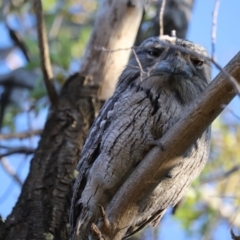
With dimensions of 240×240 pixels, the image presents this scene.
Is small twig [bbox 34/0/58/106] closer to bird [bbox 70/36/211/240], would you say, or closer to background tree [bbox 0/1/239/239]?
background tree [bbox 0/1/239/239]

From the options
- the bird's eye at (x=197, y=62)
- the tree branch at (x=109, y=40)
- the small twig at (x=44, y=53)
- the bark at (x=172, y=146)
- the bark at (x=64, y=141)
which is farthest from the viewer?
the tree branch at (x=109, y=40)

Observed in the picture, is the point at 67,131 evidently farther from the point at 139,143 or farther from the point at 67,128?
the point at 139,143

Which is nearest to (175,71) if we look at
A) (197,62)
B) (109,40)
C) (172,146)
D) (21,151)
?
(197,62)

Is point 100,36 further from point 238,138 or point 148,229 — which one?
point 238,138

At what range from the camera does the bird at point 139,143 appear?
3424 millimetres

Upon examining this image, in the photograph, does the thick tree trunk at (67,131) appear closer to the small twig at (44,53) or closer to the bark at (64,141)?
the bark at (64,141)

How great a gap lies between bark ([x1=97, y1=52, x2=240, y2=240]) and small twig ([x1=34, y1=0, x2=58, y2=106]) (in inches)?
62.3

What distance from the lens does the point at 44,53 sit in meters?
4.44

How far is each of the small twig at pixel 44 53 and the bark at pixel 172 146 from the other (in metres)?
1.58

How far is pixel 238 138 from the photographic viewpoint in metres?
6.61

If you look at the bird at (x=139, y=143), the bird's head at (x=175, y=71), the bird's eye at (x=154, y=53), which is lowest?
the bird at (x=139, y=143)

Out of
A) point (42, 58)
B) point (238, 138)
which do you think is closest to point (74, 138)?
point (42, 58)

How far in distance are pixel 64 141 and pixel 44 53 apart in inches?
26.4

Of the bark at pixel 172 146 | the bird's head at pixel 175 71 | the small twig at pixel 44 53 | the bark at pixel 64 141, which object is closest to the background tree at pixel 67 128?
the bark at pixel 64 141
